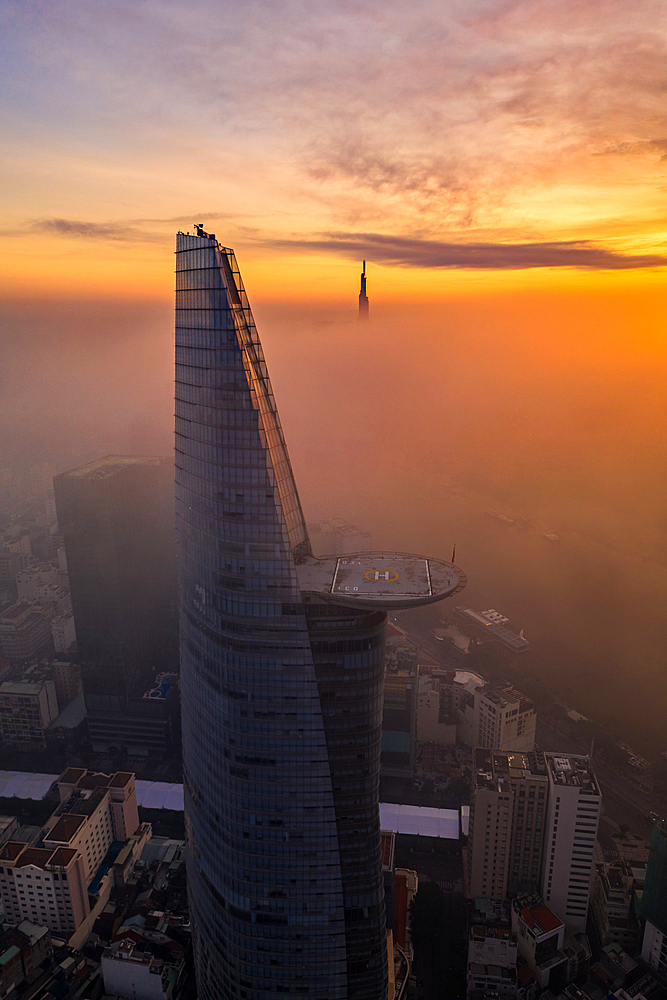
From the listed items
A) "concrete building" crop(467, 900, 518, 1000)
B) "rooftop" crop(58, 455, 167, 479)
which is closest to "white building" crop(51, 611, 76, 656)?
"rooftop" crop(58, 455, 167, 479)

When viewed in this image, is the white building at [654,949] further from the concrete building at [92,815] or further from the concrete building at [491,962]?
the concrete building at [92,815]

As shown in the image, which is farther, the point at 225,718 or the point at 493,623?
the point at 493,623

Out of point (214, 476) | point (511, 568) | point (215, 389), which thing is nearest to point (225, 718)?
point (214, 476)

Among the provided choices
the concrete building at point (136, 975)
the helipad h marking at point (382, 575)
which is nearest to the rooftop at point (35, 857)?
the concrete building at point (136, 975)

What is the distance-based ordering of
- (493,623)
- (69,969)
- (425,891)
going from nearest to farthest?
(69,969)
(425,891)
(493,623)

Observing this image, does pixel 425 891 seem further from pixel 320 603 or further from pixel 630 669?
pixel 630 669

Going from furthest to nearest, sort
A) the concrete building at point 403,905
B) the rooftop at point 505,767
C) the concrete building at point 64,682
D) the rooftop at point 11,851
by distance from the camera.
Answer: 1. the concrete building at point 64,682
2. the rooftop at point 505,767
3. the rooftop at point 11,851
4. the concrete building at point 403,905

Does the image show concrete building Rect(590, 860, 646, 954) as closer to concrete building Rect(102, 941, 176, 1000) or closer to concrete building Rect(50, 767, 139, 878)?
concrete building Rect(102, 941, 176, 1000)
